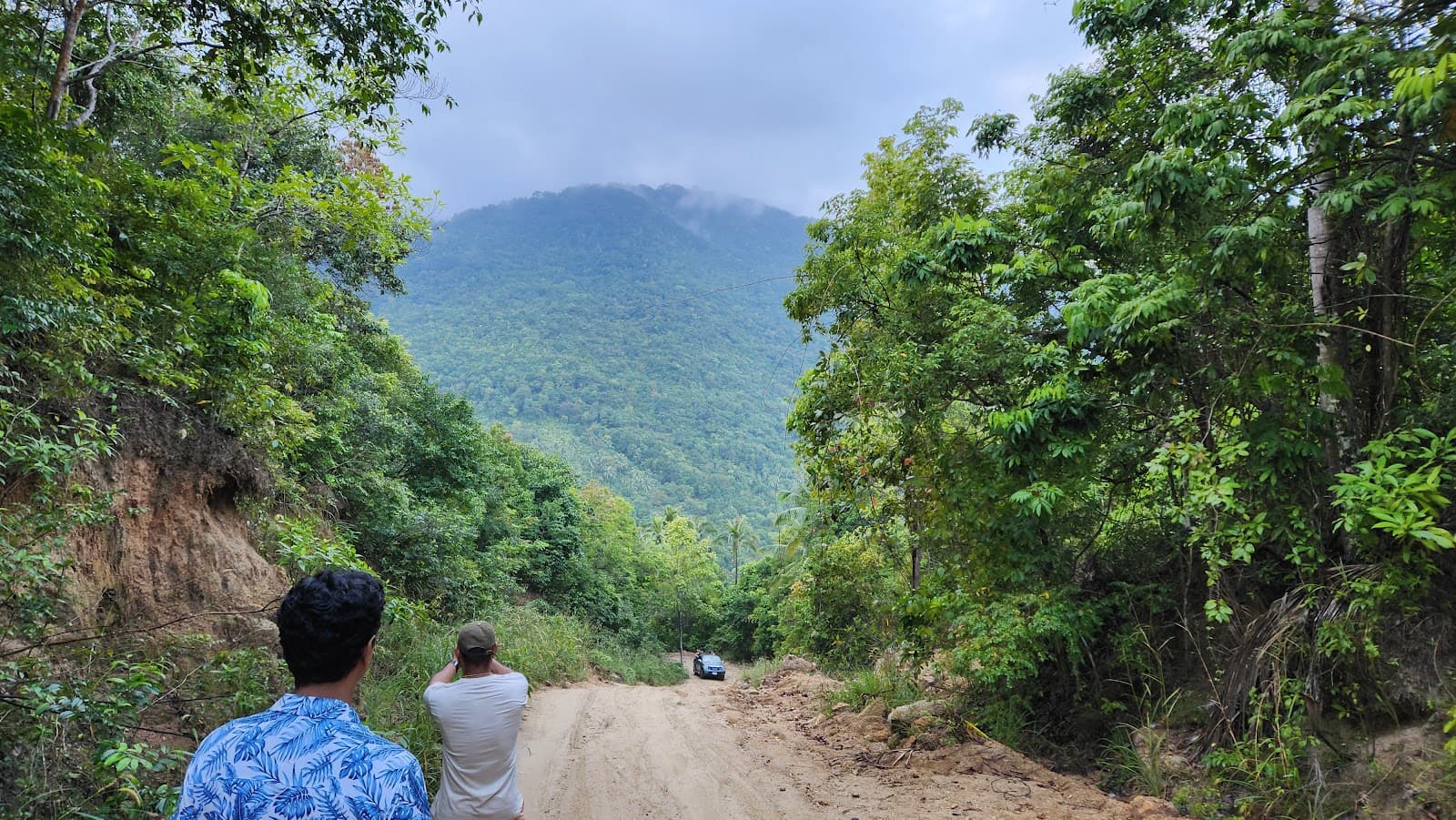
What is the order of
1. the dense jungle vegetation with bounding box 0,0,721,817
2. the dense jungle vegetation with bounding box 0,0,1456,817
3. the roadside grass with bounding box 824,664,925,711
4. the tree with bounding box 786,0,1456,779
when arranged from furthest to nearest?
the roadside grass with bounding box 824,664,925,711
the tree with bounding box 786,0,1456,779
the dense jungle vegetation with bounding box 0,0,1456,817
the dense jungle vegetation with bounding box 0,0,721,817

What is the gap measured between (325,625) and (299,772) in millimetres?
340

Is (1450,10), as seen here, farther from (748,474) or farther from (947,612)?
(748,474)

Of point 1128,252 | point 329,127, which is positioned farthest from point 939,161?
point 329,127

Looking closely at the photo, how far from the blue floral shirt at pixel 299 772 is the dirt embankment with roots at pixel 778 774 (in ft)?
16.2

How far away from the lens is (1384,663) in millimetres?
4926

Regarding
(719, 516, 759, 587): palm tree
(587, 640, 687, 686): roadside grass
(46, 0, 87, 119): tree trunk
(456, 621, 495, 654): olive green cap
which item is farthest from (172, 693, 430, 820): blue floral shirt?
(719, 516, 759, 587): palm tree

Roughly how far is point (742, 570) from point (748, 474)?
34786 millimetres

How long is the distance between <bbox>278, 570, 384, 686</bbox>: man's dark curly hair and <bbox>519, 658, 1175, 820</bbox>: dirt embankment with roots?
493 cm

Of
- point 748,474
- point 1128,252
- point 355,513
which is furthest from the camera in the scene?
point 748,474

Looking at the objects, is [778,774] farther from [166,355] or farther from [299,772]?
[166,355]

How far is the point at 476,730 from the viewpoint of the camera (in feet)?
10.9

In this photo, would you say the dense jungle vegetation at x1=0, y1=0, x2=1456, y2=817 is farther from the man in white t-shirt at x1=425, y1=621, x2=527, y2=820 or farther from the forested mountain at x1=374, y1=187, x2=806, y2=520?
the forested mountain at x1=374, y1=187, x2=806, y2=520

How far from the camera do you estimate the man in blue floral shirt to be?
5.15 feet

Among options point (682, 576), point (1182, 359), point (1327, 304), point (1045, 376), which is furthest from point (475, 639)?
point (682, 576)
